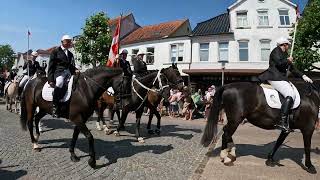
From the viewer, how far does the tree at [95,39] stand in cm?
4104

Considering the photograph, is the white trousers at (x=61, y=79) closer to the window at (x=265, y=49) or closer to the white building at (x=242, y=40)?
the white building at (x=242, y=40)

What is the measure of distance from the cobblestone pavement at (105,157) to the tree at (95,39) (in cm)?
2971

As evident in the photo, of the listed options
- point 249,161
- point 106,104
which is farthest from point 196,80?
point 249,161

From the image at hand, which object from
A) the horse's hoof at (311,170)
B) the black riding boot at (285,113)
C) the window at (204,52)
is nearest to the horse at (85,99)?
the black riding boot at (285,113)

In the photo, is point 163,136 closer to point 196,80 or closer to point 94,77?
point 94,77

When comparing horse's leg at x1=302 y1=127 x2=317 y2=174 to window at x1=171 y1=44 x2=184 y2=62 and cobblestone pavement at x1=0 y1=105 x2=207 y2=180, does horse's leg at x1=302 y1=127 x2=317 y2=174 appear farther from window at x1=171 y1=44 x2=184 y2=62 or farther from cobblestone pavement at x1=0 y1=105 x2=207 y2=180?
window at x1=171 y1=44 x2=184 y2=62

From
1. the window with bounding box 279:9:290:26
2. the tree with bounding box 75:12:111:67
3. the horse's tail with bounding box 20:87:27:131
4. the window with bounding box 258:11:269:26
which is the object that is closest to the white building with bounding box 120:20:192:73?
the tree with bounding box 75:12:111:67

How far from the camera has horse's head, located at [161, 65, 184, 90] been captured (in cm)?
1055

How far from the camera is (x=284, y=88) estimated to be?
787 centimetres

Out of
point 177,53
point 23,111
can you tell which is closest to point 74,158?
point 23,111

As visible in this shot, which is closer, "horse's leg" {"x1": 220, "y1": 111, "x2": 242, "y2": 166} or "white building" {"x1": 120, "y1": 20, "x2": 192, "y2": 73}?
"horse's leg" {"x1": 220, "y1": 111, "x2": 242, "y2": 166}

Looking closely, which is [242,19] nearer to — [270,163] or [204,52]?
[204,52]

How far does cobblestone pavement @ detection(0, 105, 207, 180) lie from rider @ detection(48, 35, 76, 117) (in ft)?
4.40

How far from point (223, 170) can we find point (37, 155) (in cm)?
432
